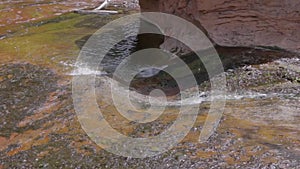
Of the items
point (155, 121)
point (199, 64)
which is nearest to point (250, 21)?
point (199, 64)

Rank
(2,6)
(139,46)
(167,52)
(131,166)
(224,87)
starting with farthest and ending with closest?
(2,6), (139,46), (167,52), (224,87), (131,166)

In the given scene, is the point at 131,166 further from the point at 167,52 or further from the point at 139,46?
the point at 139,46

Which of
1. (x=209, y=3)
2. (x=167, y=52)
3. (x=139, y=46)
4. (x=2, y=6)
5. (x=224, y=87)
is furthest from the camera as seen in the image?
(x=2, y=6)

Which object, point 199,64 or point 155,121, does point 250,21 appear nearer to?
point 199,64

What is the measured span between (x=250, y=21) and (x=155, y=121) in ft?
21.9

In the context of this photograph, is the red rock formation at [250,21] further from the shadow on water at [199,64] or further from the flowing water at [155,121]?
the flowing water at [155,121]

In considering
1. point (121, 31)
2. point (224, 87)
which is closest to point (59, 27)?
point (121, 31)

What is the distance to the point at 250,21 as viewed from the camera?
15.7 meters

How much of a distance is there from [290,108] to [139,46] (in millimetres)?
11173

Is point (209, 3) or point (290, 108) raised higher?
point (209, 3)

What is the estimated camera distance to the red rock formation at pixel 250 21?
1502cm

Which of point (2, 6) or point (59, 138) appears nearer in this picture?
point (59, 138)

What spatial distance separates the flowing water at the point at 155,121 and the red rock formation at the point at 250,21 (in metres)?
0.54

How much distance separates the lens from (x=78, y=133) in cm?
1070
